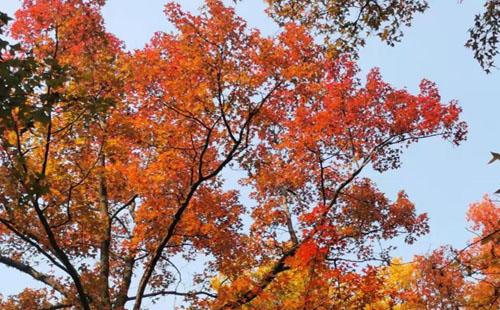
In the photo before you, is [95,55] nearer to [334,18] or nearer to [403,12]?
[334,18]

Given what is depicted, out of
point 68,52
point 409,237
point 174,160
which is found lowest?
point 409,237

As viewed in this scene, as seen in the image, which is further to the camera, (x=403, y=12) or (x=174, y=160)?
(x=174, y=160)

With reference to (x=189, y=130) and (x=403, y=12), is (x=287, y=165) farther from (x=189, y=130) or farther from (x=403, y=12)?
(x=403, y=12)

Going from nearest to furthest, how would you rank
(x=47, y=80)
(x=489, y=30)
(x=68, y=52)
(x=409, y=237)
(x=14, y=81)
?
1. (x=14, y=81)
2. (x=47, y=80)
3. (x=489, y=30)
4. (x=68, y=52)
5. (x=409, y=237)

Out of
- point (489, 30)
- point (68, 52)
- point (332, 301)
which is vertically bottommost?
point (332, 301)

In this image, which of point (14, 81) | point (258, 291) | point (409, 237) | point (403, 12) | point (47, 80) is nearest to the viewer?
point (14, 81)

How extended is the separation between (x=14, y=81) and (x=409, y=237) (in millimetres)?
13287

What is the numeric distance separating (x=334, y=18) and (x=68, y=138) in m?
5.72

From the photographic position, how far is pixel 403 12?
8.59m

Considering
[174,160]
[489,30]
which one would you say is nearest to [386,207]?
[174,160]

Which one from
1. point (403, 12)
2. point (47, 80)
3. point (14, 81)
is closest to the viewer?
point (14, 81)

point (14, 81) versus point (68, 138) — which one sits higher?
point (68, 138)

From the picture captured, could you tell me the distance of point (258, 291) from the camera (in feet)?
35.2

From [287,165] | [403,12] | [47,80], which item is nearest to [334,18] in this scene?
[403,12]
